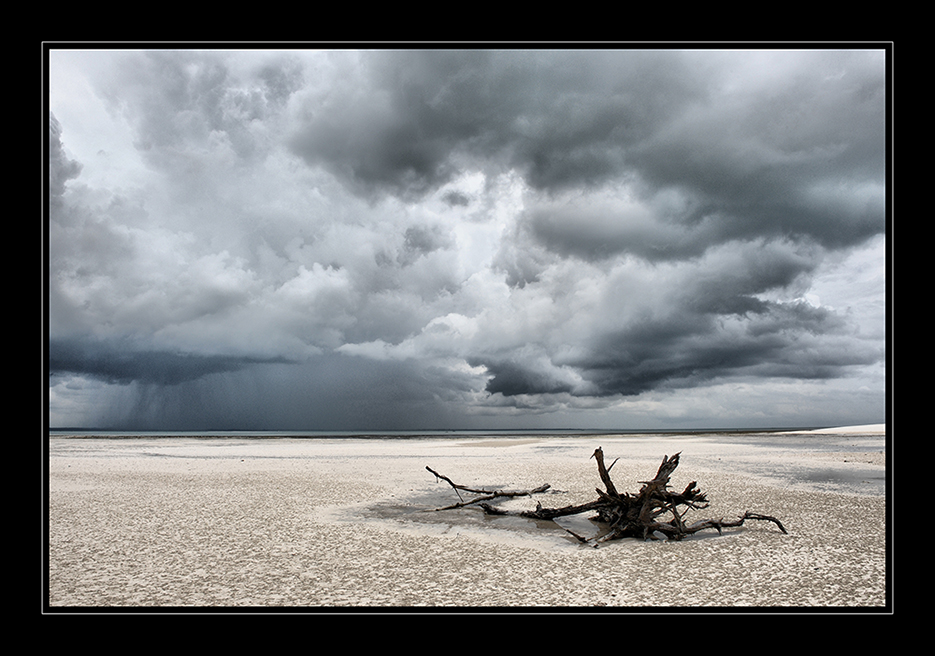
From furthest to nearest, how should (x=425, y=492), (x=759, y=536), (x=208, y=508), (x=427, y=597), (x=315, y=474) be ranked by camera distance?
(x=315, y=474)
(x=425, y=492)
(x=208, y=508)
(x=759, y=536)
(x=427, y=597)

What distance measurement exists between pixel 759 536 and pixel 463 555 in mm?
5884

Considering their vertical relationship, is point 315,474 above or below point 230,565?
below

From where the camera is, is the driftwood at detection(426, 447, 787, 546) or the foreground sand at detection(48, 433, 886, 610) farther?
the driftwood at detection(426, 447, 787, 546)

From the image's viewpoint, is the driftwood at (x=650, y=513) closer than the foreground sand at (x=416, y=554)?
No

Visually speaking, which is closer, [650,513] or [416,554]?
[416,554]

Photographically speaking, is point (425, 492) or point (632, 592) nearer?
point (632, 592)

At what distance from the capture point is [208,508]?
42.8 feet

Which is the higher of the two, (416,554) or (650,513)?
(650,513)

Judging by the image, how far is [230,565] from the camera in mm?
8078
